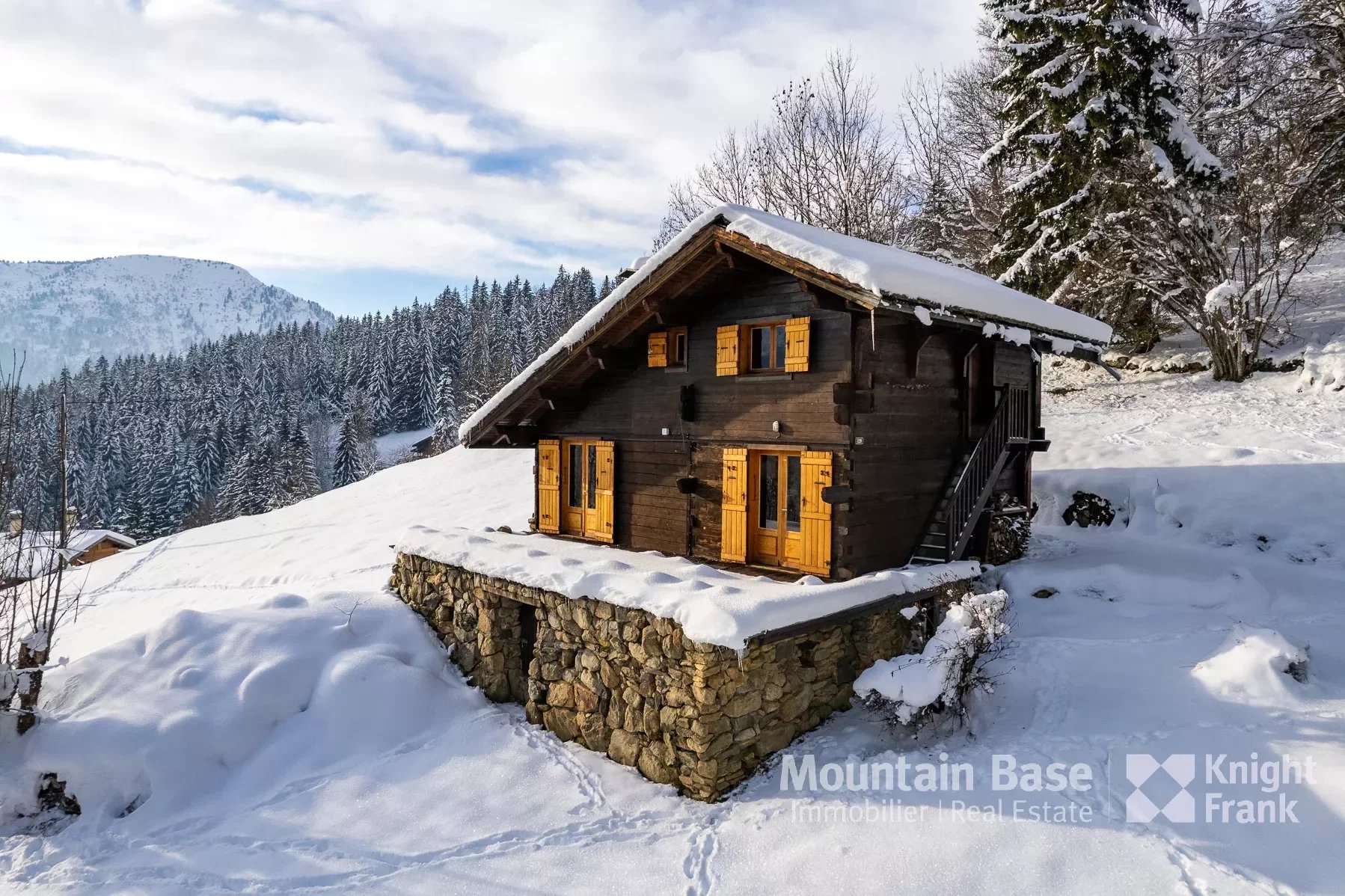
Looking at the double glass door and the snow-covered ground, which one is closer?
the snow-covered ground

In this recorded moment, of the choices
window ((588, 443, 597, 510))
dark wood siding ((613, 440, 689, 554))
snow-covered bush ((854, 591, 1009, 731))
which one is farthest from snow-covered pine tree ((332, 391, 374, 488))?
snow-covered bush ((854, 591, 1009, 731))

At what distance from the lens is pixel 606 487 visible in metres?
12.0

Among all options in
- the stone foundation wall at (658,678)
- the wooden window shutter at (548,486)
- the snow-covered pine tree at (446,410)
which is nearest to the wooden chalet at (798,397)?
the wooden window shutter at (548,486)

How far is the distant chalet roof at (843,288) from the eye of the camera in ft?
25.8

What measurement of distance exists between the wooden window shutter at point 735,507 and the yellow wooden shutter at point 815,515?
92 cm

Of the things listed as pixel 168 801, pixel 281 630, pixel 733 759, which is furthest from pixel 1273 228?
pixel 168 801

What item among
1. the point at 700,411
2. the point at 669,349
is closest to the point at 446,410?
the point at 669,349

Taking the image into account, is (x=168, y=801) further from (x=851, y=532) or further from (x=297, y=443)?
(x=297, y=443)

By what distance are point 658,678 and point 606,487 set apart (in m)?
4.63

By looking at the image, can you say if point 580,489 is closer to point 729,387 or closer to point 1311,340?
point 729,387

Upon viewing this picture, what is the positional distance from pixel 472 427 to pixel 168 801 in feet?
21.9

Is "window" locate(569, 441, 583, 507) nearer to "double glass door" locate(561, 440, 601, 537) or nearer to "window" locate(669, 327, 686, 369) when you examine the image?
"double glass door" locate(561, 440, 601, 537)

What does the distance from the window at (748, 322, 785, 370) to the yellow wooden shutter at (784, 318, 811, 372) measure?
0.87 feet

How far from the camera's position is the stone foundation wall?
7.41 m
